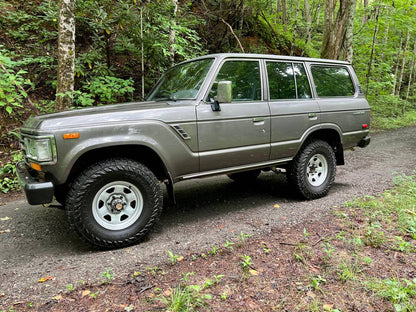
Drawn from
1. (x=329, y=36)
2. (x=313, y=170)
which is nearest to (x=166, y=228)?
(x=313, y=170)

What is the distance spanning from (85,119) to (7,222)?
2.10 metres

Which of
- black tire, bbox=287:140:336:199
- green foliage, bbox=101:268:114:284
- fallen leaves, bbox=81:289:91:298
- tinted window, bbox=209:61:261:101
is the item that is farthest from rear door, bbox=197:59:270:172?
fallen leaves, bbox=81:289:91:298

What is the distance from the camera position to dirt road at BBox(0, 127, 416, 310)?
95.1 inches

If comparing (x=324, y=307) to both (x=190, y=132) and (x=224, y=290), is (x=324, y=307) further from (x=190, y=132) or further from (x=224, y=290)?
(x=190, y=132)

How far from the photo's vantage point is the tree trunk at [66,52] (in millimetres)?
5434

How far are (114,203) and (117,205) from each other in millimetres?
37

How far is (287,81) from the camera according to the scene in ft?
13.2

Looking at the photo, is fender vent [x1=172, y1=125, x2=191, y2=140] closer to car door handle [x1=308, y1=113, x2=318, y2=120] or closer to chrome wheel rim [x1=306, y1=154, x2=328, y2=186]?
A: car door handle [x1=308, y1=113, x2=318, y2=120]

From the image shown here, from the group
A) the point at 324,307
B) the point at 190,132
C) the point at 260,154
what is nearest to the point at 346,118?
the point at 260,154

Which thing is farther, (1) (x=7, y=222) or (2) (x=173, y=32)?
(2) (x=173, y=32)

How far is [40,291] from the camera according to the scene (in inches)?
86.2

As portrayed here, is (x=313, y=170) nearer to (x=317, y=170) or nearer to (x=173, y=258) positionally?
(x=317, y=170)

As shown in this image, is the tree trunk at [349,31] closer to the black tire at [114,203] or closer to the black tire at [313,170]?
the black tire at [313,170]

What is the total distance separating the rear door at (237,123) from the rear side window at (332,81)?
47.3 inches
